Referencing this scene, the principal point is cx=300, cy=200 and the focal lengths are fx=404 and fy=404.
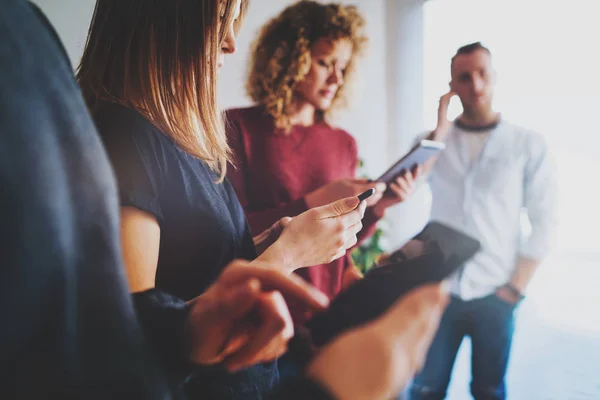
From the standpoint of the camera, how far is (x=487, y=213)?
1.51 feet

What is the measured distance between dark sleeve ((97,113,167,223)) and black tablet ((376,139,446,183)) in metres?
0.28

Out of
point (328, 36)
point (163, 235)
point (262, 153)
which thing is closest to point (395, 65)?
point (328, 36)

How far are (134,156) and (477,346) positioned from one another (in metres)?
0.42

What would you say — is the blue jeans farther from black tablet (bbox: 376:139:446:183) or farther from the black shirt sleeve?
the black shirt sleeve

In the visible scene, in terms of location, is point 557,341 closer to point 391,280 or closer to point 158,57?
point 391,280

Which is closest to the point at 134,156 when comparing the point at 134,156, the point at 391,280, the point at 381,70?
the point at 134,156

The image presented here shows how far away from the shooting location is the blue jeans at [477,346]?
17.2 inches

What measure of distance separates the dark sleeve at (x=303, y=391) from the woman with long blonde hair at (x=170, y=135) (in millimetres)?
128

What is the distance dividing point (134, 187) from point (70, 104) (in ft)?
0.34

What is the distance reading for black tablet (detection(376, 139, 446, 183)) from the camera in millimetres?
456

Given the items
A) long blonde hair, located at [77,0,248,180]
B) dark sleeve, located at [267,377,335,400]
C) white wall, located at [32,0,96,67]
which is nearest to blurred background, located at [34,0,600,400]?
white wall, located at [32,0,96,67]

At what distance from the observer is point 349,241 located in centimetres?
36

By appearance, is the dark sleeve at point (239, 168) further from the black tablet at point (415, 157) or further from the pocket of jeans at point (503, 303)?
the pocket of jeans at point (503, 303)

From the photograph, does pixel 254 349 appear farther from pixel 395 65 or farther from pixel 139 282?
pixel 395 65
